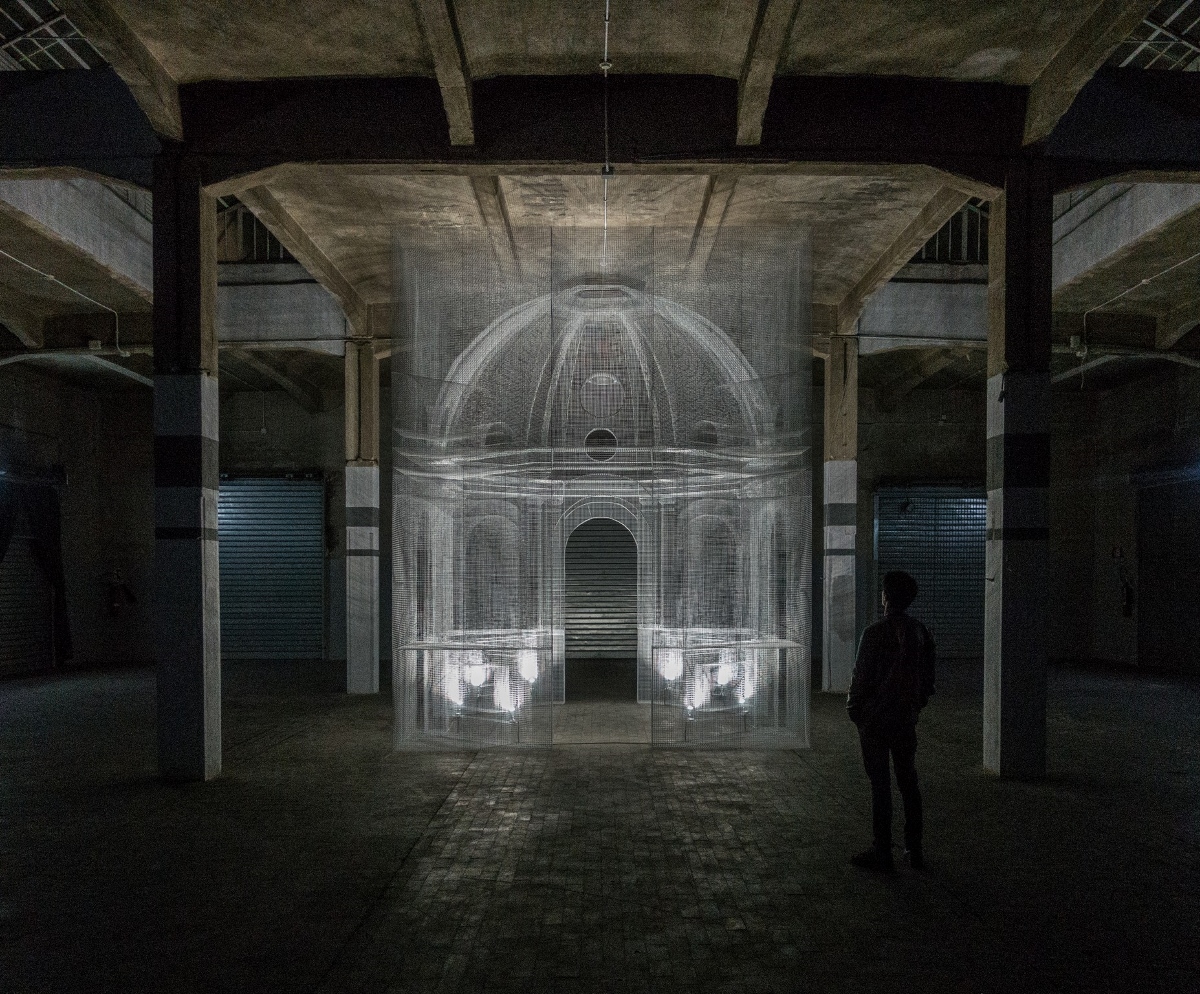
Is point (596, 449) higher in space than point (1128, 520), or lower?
higher

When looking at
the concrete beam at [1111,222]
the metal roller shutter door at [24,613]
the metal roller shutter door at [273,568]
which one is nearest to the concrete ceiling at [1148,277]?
the concrete beam at [1111,222]

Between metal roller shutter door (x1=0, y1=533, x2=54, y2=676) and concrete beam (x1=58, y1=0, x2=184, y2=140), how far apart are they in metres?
10.6

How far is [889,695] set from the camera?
215 inches

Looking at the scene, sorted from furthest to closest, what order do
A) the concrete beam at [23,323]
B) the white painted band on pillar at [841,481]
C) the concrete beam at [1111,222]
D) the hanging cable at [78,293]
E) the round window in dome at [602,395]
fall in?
the white painted band on pillar at [841,481], the concrete beam at [23,323], the hanging cable at [78,293], the concrete beam at [1111,222], the round window in dome at [602,395]

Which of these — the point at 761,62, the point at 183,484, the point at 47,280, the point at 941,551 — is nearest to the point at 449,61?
the point at 761,62

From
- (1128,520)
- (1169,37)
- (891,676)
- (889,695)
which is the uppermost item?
(1169,37)

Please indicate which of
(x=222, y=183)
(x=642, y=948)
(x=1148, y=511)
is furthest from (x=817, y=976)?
(x=1148, y=511)

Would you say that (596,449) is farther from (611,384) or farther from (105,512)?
(105,512)

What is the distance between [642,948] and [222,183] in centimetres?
685

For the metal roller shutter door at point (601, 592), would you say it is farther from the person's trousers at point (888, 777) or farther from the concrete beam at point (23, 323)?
the person's trousers at point (888, 777)

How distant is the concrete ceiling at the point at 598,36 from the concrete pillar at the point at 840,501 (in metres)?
6.04

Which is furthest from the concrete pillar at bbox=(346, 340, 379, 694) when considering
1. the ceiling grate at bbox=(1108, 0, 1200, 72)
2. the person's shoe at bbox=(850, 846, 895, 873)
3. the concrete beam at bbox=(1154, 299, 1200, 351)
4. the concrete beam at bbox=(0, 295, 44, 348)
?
the concrete beam at bbox=(1154, 299, 1200, 351)

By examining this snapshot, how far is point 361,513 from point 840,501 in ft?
22.6

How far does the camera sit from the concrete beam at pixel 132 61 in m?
6.69
